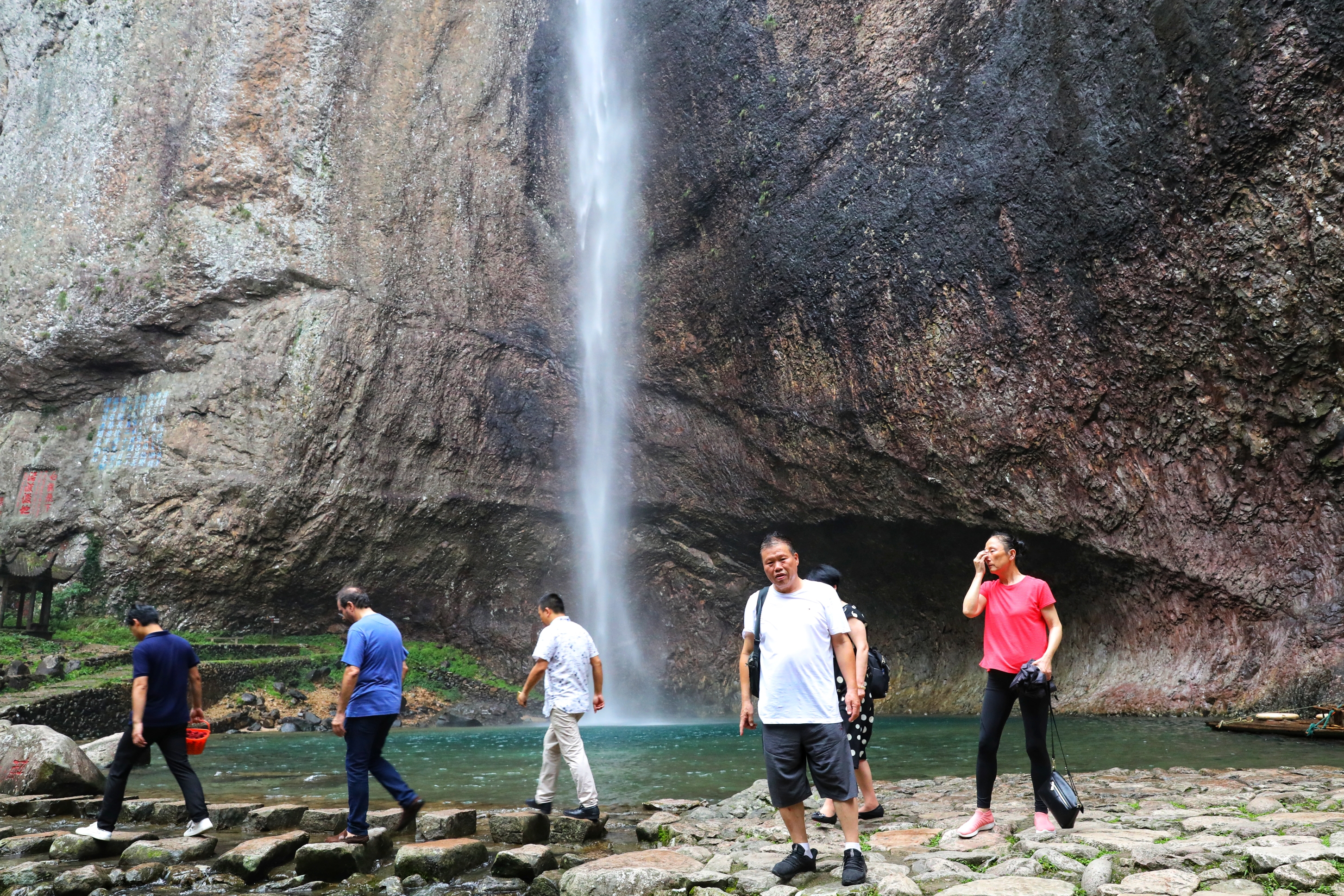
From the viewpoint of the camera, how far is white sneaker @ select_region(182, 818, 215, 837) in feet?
20.6

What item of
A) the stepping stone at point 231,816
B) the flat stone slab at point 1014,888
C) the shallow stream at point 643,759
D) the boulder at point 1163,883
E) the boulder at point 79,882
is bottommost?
the shallow stream at point 643,759

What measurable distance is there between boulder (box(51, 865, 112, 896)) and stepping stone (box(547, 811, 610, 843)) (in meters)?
2.44

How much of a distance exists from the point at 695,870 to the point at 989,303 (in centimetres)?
1512

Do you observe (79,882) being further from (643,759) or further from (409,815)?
(643,759)

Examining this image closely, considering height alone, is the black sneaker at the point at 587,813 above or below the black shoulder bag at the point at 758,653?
below

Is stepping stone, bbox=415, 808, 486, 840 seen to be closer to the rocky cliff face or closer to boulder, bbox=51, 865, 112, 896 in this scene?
boulder, bbox=51, 865, 112, 896

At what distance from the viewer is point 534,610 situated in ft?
82.3

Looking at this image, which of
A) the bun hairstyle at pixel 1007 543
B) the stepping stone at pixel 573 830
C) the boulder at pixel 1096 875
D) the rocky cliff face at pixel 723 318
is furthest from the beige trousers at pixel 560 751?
the rocky cliff face at pixel 723 318

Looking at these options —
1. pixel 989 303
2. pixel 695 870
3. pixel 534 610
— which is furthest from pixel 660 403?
pixel 695 870

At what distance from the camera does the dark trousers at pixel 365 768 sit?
5.93 m

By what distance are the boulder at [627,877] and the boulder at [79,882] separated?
7.85ft

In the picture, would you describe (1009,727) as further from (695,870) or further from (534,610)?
(534,610)

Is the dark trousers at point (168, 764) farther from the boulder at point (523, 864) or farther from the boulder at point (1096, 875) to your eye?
the boulder at point (1096, 875)

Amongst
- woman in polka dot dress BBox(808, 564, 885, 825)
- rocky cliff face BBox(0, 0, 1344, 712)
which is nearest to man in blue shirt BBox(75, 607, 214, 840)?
woman in polka dot dress BBox(808, 564, 885, 825)
